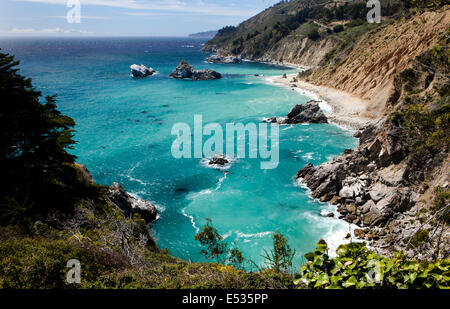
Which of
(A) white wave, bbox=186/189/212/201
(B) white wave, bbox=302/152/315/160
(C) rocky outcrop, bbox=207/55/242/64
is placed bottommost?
(A) white wave, bbox=186/189/212/201

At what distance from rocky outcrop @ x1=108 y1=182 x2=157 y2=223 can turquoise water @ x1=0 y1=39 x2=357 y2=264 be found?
132 cm

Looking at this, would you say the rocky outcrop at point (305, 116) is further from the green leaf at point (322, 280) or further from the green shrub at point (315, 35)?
the green shrub at point (315, 35)

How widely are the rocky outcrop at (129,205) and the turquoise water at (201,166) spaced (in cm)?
132

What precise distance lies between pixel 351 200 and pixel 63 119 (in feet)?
91.7

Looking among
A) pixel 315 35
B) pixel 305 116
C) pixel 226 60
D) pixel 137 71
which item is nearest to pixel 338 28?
pixel 315 35

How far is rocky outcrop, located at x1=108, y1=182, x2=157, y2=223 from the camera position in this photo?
2791 centimetres

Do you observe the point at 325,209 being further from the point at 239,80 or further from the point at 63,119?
the point at 239,80

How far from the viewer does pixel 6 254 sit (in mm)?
12164

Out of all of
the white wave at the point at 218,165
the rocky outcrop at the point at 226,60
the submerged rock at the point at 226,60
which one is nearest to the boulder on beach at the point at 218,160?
the white wave at the point at 218,165

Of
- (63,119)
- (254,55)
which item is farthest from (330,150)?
(254,55)

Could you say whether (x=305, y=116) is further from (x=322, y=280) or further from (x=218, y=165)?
(x=322, y=280)

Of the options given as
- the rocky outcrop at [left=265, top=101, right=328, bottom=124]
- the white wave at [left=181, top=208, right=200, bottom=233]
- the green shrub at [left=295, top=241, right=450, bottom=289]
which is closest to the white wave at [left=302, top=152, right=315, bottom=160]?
the rocky outcrop at [left=265, top=101, right=328, bottom=124]

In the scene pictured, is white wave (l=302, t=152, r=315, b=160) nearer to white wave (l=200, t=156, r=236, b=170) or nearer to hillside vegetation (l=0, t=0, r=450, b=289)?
hillside vegetation (l=0, t=0, r=450, b=289)

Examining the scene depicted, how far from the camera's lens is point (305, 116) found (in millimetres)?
58219
